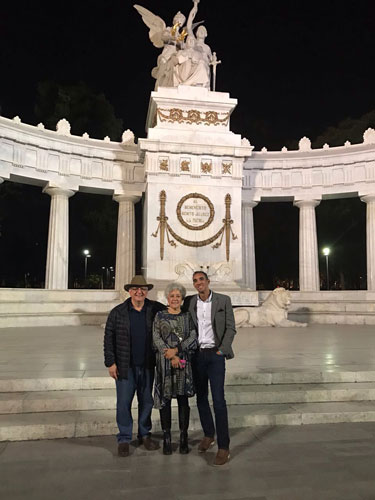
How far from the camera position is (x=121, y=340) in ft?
20.4

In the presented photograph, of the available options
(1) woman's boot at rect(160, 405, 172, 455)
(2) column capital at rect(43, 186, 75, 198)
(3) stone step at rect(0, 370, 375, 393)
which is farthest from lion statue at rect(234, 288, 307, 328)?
(2) column capital at rect(43, 186, 75, 198)

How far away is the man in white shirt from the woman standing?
0.17 meters

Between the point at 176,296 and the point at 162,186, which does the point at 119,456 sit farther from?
the point at 162,186

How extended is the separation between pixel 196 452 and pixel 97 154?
2516 cm

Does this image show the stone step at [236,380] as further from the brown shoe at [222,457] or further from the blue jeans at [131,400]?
the brown shoe at [222,457]

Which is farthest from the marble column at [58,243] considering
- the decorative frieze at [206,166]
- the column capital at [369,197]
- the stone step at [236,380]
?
the stone step at [236,380]

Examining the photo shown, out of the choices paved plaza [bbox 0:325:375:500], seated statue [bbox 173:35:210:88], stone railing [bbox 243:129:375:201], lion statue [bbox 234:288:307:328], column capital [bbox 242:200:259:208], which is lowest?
paved plaza [bbox 0:325:375:500]

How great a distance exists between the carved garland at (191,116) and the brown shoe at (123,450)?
18985mm

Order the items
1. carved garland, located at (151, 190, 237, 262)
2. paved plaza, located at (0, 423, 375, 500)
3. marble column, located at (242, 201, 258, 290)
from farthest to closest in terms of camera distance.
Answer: marble column, located at (242, 201, 258, 290), carved garland, located at (151, 190, 237, 262), paved plaza, located at (0, 423, 375, 500)

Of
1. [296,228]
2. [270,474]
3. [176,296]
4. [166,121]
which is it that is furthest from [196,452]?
[296,228]

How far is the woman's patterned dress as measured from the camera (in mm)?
5871

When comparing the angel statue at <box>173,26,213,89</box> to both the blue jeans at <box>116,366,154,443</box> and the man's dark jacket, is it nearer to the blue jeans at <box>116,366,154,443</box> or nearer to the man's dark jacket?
the man's dark jacket

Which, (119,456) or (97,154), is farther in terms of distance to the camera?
(97,154)

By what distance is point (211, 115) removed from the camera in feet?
75.1
